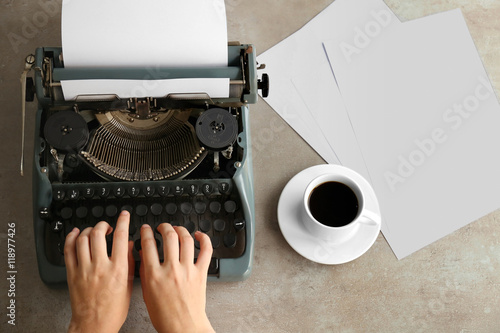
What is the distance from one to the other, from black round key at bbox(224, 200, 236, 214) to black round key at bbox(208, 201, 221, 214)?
0.06 feet

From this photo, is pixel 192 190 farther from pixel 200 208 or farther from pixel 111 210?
pixel 111 210

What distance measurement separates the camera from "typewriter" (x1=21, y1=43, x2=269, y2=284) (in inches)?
51.9

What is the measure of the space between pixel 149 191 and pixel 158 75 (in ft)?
0.96

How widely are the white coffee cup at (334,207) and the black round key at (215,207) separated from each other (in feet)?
0.69

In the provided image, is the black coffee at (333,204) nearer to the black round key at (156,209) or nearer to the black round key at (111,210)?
the black round key at (156,209)

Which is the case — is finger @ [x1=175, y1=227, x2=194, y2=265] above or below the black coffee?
above

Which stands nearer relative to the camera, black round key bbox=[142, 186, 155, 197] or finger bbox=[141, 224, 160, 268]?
finger bbox=[141, 224, 160, 268]

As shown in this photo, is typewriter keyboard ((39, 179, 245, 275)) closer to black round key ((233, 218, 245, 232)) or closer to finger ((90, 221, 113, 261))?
black round key ((233, 218, 245, 232))

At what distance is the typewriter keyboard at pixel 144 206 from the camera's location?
1.39 meters

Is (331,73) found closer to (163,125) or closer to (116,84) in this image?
(163,125)

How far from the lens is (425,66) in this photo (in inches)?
67.6

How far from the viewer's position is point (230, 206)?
1422 mm

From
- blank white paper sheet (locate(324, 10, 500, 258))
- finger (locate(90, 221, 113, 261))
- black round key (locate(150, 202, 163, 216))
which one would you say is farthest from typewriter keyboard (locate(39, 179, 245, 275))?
blank white paper sheet (locate(324, 10, 500, 258))

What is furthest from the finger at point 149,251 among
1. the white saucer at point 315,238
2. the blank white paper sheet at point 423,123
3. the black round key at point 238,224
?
the blank white paper sheet at point 423,123
